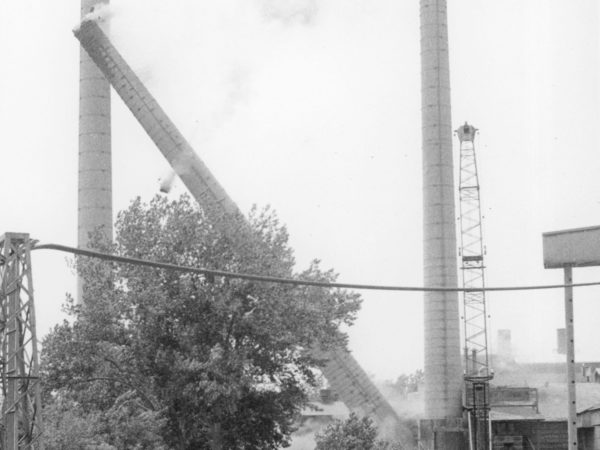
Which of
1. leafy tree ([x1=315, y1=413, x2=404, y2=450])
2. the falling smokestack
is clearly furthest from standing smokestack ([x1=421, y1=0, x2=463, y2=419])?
the falling smokestack

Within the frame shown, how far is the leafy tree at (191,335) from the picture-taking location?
33.2m

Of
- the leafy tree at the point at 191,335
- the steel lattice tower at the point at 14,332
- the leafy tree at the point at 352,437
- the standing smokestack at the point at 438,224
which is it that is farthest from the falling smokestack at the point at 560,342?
the steel lattice tower at the point at 14,332

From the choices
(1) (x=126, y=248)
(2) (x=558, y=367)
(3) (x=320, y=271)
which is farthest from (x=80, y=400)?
(2) (x=558, y=367)

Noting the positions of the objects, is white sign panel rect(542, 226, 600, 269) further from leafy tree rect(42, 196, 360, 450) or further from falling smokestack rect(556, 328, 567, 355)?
falling smokestack rect(556, 328, 567, 355)

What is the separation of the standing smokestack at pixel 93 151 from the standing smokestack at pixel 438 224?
1316cm

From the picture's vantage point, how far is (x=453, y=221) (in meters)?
45.3

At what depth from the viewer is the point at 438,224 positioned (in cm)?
4519

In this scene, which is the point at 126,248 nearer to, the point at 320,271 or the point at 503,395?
the point at 320,271

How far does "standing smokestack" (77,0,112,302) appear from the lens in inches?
1795

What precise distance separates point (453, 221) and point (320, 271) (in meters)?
11.1

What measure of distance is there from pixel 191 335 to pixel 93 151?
1509 cm

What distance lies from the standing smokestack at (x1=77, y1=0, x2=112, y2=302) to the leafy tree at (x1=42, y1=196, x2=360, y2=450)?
1022cm

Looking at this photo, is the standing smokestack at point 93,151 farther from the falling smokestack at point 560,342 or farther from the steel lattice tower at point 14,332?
the falling smokestack at point 560,342

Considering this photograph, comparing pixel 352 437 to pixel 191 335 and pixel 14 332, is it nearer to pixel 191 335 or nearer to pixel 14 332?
pixel 191 335
